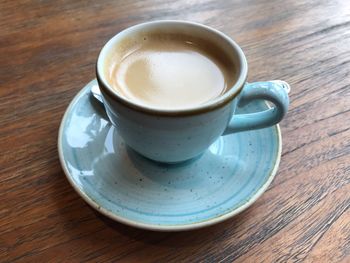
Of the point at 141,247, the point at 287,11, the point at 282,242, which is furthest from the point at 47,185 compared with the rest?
the point at 287,11

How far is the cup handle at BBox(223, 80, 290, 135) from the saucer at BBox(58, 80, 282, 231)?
0.16 ft

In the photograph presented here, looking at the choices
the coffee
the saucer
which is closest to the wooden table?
the saucer

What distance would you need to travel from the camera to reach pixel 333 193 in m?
0.53

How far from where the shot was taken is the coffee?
53cm

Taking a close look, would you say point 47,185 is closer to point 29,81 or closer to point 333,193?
point 29,81

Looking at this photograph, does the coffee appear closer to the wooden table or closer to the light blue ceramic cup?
the light blue ceramic cup

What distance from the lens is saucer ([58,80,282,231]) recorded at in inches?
18.6

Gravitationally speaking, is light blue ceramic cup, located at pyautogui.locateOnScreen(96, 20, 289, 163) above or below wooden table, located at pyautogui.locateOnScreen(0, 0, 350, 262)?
above

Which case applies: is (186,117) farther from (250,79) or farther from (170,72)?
(250,79)

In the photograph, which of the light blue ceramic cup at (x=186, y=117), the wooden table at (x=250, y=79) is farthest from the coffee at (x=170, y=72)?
the wooden table at (x=250, y=79)

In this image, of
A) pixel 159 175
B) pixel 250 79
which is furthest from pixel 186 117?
pixel 250 79

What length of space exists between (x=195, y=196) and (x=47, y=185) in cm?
19

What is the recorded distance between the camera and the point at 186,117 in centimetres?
45

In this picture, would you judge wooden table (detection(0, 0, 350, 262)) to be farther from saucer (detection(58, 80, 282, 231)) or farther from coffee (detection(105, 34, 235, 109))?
coffee (detection(105, 34, 235, 109))
